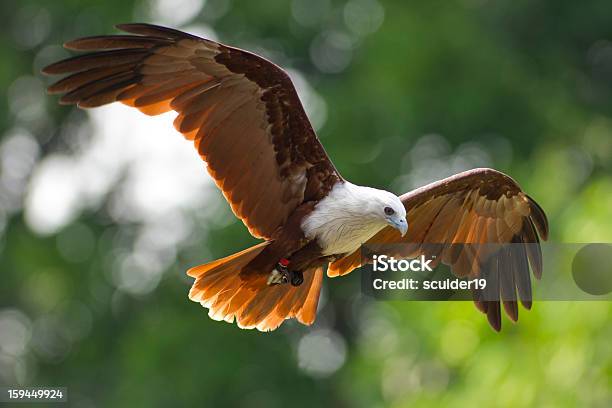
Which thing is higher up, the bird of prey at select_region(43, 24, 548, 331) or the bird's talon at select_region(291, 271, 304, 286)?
the bird of prey at select_region(43, 24, 548, 331)

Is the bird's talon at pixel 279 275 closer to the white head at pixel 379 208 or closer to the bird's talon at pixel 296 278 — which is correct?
the bird's talon at pixel 296 278

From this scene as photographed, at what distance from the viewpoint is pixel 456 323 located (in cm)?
1481

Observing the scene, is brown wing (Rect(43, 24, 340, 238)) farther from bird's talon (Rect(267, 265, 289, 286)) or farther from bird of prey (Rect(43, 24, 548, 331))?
bird's talon (Rect(267, 265, 289, 286))

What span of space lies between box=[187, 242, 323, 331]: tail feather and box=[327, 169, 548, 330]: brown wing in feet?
2.86

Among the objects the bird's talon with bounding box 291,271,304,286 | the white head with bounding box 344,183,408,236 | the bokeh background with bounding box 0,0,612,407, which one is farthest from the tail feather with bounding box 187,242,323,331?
the bokeh background with bounding box 0,0,612,407

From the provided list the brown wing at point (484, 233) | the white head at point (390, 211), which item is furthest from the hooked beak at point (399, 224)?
the brown wing at point (484, 233)

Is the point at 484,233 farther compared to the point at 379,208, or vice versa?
the point at 484,233

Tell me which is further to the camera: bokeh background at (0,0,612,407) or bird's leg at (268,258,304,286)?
bokeh background at (0,0,612,407)

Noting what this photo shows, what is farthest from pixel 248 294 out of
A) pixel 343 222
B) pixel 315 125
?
pixel 315 125

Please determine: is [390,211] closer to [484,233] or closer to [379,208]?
[379,208]

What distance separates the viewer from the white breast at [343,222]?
9148mm

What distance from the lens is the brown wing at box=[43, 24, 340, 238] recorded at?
901 cm

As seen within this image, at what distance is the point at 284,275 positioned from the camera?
931 cm

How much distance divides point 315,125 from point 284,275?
38.3 ft
